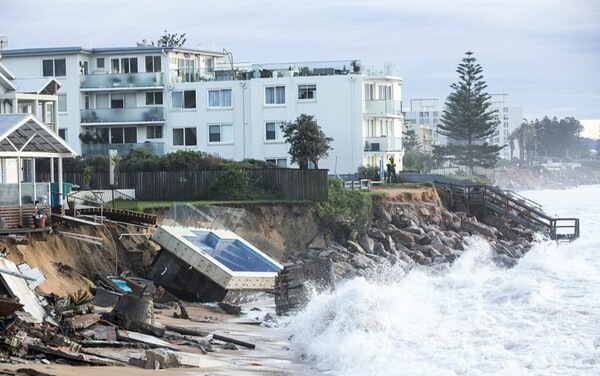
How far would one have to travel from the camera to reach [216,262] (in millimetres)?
35031

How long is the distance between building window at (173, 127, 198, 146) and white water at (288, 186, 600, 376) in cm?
2546

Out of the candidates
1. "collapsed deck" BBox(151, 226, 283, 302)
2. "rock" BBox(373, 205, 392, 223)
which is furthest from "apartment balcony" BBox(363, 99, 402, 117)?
"collapsed deck" BBox(151, 226, 283, 302)

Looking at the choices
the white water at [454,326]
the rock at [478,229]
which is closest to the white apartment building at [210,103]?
the rock at [478,229]

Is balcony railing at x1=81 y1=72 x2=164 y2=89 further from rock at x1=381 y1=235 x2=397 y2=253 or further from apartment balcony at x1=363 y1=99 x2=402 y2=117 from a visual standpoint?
rock at x1=381 y1=235 x2=397 y2=253

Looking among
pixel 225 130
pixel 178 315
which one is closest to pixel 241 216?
pixel 178 315

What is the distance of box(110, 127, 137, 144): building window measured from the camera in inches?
2608

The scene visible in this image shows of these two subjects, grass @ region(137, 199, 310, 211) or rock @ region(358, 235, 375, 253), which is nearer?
grass @ region(137, 199, 310, 211)

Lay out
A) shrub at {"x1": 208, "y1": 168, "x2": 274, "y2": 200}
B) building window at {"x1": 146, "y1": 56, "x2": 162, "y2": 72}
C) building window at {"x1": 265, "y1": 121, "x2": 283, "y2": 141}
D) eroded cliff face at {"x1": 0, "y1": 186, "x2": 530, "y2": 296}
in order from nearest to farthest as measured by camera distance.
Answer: eroded cliff face at {"x1": 0, "y1": 186, "x2": 530, "y2": 296} < shrub at {"x1": 208, "y1": 168, "x2": 274, "y2": 200} < building window at {"x1": 265, "y1": 121, "x2": 283, "y2": 141} < building window at {"x1": 146, "y1": 56, "x2": 162, "y2": 72}

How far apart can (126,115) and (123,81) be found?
181cm

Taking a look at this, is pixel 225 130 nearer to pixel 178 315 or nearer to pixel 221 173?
pixel 221 173

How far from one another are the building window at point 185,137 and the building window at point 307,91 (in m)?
6.01

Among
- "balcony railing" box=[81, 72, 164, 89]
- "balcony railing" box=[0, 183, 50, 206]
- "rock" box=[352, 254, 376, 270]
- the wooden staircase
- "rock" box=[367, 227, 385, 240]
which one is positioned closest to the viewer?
"balcony railing" box=[0, 183, 50, 206]

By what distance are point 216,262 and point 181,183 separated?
1522 centimetres

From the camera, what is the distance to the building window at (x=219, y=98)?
65.7 m
